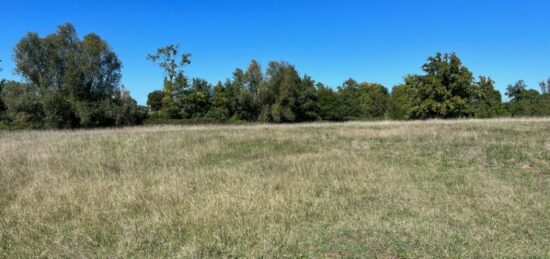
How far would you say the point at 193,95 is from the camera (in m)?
48.1

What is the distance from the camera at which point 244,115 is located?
51.7 m

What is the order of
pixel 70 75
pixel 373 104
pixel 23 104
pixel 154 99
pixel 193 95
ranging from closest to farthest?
pixel 23 104
pixel 70 75
pixel 193 95
pixel 373 104
pixel 154 99

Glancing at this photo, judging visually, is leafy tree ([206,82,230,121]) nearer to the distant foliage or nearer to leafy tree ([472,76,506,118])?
the distant foliage

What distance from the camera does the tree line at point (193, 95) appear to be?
31875mm

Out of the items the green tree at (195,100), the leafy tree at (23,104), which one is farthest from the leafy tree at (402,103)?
the leafy tree at (23,104)

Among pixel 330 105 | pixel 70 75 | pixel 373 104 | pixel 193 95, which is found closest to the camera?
pixel 70 75

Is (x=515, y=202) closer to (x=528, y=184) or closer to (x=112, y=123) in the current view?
(x=528, y=184)

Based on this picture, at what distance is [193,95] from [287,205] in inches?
1741

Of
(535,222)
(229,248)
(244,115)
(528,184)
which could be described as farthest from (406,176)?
(244,115)

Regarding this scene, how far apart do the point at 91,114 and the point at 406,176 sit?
32.0 meters

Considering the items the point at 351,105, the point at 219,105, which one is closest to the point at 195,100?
the point at 219,105

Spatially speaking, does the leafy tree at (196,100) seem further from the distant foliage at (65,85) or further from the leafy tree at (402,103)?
the leafy tree at (402,103)

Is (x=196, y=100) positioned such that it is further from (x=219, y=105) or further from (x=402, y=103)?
(x=402, y=103)

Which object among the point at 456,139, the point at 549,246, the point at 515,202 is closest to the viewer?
the point at 549,246
